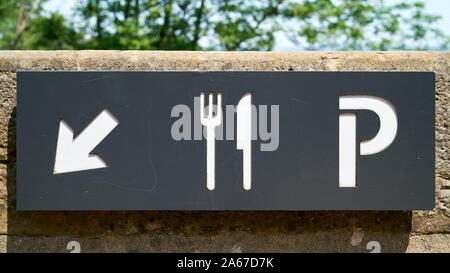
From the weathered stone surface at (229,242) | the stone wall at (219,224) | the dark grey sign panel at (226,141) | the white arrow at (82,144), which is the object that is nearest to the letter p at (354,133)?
the dark grey sign panel at (226,141)

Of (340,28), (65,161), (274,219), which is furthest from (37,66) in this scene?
(340,28)

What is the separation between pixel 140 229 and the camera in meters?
2.57

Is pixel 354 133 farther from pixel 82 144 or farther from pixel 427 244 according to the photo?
pixel 82 144

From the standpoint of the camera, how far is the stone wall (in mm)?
2561

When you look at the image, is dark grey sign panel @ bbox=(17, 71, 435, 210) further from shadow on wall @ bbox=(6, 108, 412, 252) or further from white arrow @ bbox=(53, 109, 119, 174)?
shadow on wall @ bbox=(6, 108, 412, 252)

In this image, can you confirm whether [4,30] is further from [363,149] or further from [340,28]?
[363,149]

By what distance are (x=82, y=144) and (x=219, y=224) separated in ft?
3.40

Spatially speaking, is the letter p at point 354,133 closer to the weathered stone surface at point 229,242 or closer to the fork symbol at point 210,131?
the weathered stone surface at point 229,242

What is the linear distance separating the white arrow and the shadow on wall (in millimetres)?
362

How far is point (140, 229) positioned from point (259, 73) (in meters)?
1.31

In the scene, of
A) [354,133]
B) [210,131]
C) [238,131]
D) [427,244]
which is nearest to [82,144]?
[210,131]

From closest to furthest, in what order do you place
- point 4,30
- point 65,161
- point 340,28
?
point 65,161 < point 340,28 < point 4,30

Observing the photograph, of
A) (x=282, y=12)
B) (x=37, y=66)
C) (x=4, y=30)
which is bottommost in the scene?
(x=37, y=66)

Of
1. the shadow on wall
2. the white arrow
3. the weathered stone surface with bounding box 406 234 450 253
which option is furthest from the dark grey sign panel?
the weathered stone surface with bounding box 406 234 450 253
